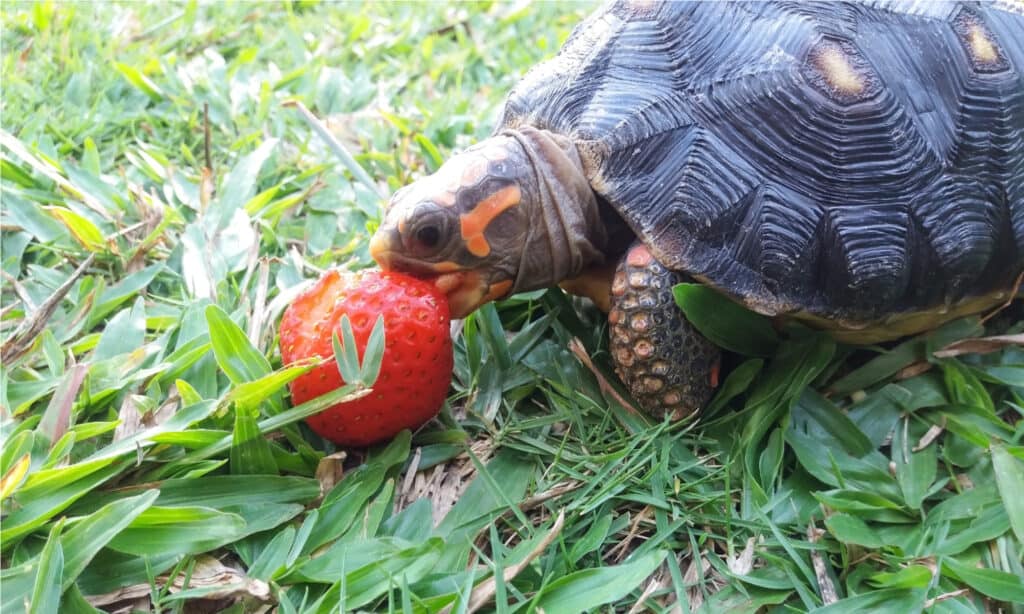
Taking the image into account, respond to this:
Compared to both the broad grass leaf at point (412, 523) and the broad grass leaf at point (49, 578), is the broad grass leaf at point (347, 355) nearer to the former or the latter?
the broad grass leaf at point (412, 523)

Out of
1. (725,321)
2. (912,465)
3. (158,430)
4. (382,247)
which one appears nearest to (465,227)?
(382,247)

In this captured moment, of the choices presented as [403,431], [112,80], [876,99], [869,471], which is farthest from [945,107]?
[112,80]

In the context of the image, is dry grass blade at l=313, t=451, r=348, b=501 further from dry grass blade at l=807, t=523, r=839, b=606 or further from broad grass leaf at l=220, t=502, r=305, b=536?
dry grass blade at l=807, t=523, r=839, b=606

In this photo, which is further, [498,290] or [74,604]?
[498,290]

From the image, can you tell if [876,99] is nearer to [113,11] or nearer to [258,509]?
[258,509]

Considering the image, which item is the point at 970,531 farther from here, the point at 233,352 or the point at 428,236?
the point at 233,352

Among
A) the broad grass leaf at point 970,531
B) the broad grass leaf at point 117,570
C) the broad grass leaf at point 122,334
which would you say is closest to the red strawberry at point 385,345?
the broad grass leaf at point 117,570

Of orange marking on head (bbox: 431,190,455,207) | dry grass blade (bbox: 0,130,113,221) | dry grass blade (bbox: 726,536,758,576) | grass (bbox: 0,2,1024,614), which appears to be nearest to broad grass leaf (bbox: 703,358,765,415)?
Result: grass (bbox: 0,2,1024,614)
